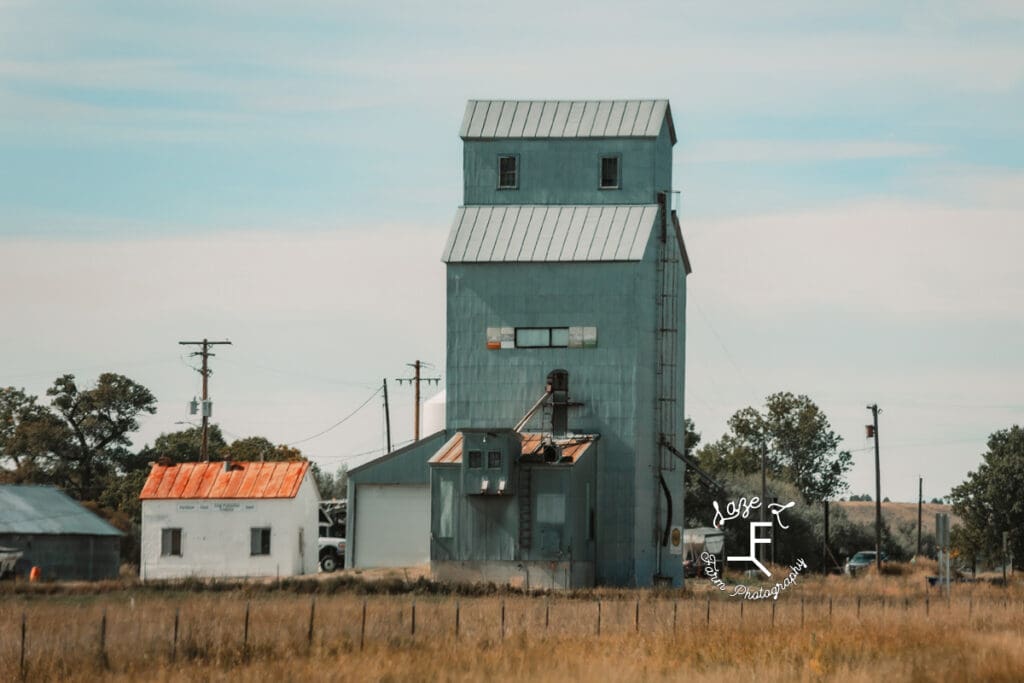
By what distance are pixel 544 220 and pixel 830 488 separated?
71.2 metres

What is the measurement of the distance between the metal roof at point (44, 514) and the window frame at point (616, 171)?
72.3ft

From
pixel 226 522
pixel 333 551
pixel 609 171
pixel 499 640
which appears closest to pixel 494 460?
pixel 609 171

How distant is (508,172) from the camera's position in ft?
203

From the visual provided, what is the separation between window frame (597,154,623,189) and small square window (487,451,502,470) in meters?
11.4

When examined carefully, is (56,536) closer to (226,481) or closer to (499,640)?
(226,481)

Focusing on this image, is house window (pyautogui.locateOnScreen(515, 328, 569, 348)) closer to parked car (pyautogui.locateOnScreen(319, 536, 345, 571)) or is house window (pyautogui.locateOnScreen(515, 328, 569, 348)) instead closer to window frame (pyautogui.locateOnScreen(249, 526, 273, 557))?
window frame (pyautogui.locateOnScreen(249, 526, 273, 557))

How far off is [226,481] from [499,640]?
104ft

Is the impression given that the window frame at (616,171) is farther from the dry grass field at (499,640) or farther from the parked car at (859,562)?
the parked car at (859,562)

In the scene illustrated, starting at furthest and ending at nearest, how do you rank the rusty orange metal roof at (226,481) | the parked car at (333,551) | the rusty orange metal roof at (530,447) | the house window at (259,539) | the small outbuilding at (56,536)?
the parked car at (333,551)
the rusty orange metal roof at (226,481)
the house window at (259,539)
the small outbuilding at (56,536)
the rusty orange metal roof at (530,447)

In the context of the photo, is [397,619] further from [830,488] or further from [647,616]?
[830,488]

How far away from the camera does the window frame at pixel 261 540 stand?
6300 cm

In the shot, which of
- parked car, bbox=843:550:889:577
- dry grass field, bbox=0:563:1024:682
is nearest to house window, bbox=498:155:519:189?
dry grass field, bbox=0:563:1024:682

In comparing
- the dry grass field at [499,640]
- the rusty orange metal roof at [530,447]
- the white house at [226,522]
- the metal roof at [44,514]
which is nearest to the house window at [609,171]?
the rusty orange metal roof at [530,447]

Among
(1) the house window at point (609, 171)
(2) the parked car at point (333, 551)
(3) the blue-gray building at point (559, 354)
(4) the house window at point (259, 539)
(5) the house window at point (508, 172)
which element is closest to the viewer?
(3) the blue-gray building at point (559, 354)
